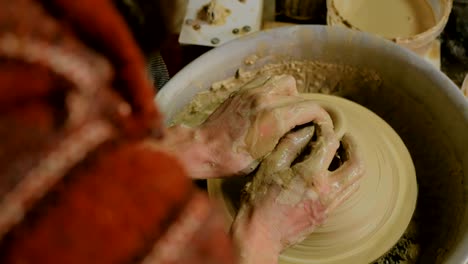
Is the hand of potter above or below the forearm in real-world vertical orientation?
above

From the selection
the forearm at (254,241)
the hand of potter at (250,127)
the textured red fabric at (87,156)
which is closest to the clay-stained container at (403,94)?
the hand of potter at (250,127)

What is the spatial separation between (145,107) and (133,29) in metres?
0.10

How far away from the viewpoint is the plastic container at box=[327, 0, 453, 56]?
1.70 metres

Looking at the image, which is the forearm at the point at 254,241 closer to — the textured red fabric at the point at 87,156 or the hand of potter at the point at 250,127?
the hand of potter at the point at 250,127

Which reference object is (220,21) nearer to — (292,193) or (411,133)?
(411,133)

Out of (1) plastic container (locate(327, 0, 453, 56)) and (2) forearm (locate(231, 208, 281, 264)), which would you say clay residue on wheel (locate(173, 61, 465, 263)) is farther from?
(2) forearm (locate(231, 208, 281, 264))

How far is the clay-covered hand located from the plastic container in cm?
59

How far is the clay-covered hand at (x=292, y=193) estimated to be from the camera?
106cm

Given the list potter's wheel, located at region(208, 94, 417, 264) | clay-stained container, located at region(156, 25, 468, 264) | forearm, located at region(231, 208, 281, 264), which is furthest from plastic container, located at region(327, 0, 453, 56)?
forearm, located at region(231, 208, 281, 264)

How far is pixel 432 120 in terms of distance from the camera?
1482 millimetres

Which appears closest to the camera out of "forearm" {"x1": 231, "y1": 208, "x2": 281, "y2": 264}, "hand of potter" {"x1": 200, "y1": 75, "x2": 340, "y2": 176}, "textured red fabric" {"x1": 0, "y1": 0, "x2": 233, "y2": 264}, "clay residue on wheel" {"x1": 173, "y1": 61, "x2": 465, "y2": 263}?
"textured red fabric" {"x1": 0, "y1": 0, "x2": 233, "y2": 264}

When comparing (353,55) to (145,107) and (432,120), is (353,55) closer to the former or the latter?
(432,120)

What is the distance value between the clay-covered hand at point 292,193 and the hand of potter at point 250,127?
0.10 feet

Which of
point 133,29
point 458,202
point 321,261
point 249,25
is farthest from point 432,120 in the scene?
point 133,29
